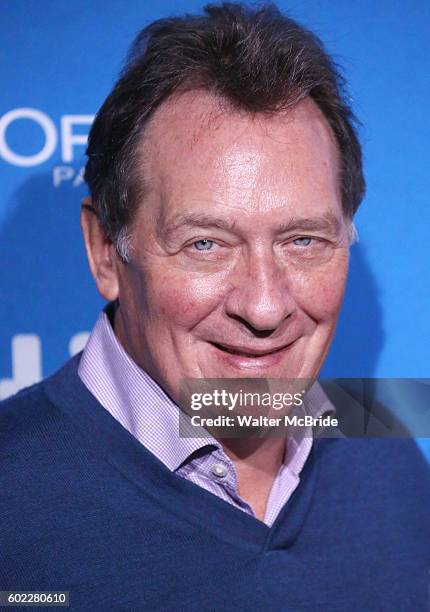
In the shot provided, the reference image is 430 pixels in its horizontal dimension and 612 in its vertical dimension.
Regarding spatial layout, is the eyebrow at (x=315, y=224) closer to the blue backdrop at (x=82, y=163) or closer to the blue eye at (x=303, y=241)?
the blue eye at (x=303, y=241)

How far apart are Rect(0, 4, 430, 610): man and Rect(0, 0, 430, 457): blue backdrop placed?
0.93 feet

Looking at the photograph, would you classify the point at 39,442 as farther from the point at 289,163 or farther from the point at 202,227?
the point at 289,163

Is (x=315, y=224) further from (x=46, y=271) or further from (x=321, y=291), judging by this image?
Result: (x=46, y=271)

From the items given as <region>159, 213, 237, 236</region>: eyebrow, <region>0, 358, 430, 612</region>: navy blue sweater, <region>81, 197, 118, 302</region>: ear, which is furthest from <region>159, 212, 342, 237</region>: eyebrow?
<region>0, 358, 430, 612</region>: navy blue sweater

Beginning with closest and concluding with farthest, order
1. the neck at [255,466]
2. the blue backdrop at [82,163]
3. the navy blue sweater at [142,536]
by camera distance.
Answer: the navy blue sweater at [142,536]
the neck at [255,466]
the blue backdrop at [82,163]

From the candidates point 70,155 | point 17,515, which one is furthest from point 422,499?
point 70,155

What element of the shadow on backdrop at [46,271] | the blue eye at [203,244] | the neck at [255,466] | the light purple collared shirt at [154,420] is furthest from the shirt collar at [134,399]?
the shadow on backdrop at [46,271]

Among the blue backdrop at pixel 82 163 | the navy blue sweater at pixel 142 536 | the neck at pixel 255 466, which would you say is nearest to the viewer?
the navy blue sweater at pixel 142 536

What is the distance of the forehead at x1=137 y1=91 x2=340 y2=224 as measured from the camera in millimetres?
1200

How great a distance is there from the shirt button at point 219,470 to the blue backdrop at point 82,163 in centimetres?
57

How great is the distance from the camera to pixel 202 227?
122 centimetres

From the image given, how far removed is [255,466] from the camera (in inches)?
55.2

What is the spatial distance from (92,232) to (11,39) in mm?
512

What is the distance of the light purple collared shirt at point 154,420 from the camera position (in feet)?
4.16
